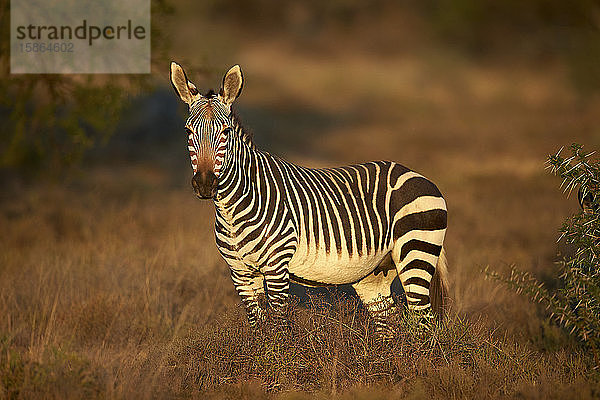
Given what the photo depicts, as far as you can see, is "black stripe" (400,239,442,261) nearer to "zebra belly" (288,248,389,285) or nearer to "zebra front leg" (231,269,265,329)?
"zebra belly" (288,248,389,285)

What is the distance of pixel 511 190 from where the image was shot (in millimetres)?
13133

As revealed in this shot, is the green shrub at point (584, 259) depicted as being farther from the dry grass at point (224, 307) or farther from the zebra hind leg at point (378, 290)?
the zebra hind leg at point (378, 290)

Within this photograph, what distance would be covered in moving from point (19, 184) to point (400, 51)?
3694 centimetres

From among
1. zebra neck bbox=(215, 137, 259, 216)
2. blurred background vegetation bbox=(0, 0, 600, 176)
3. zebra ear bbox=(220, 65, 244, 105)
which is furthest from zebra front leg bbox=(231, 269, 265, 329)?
blurred background vegetation bbox=(0, 0, 600, 176)

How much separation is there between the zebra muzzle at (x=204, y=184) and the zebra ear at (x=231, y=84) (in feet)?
2.06

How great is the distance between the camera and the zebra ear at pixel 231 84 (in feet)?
16.2

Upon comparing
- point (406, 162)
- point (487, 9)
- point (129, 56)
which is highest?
point (487, 9)

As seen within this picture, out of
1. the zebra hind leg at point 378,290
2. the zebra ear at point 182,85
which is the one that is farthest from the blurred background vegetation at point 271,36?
the zebra hind leg at point 378,290

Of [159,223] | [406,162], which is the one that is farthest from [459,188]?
[159,223]

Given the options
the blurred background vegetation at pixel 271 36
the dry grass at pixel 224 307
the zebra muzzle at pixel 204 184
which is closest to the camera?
the zebra muzzle at pixel 204 184

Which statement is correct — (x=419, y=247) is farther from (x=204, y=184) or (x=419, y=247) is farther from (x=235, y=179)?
(x=204, y=184)

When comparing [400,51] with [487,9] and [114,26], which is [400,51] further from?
[114,26]

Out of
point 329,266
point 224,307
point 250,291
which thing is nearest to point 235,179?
point 250,291

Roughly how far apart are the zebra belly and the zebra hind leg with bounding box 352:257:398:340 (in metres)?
0.32
